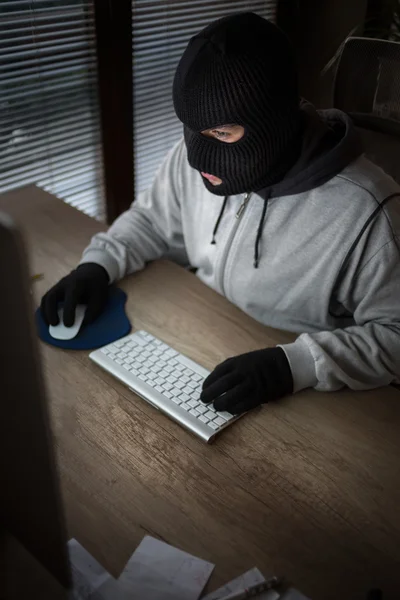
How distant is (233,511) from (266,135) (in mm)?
653

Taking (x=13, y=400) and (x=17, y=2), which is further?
(x=17, y=2)

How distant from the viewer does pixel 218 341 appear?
1.20 m

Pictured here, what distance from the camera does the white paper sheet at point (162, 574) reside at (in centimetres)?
78

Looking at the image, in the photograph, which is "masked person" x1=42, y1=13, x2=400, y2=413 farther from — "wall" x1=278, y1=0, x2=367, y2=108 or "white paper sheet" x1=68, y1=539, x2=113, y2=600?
"wall" x1=278, y1=0, x2=367, y2=108

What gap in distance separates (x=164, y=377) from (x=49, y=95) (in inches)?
54.5

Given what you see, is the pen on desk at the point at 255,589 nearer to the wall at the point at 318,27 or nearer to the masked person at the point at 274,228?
the masked person at the point at 274,228

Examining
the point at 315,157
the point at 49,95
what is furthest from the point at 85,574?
the point at 49,95

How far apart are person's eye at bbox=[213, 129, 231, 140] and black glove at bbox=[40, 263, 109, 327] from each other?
1.30 feet

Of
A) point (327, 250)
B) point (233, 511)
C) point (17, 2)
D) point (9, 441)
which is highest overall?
point (17, 2)

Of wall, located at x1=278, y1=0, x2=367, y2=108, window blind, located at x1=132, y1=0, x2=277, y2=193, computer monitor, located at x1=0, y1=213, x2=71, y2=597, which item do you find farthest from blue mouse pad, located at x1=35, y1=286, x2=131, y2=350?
wall, located at x1=278, y1=0, x2=367, y2=108

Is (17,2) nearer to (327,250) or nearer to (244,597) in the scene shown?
(327,250)

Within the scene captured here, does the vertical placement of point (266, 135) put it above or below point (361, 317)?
above

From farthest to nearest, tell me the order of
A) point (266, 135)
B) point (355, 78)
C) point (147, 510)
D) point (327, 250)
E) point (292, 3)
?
point (292, 3) < point (355, 78) < point (327, 250) < point (266, 135) < point (147, 510)

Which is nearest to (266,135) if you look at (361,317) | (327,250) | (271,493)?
(327,250)
